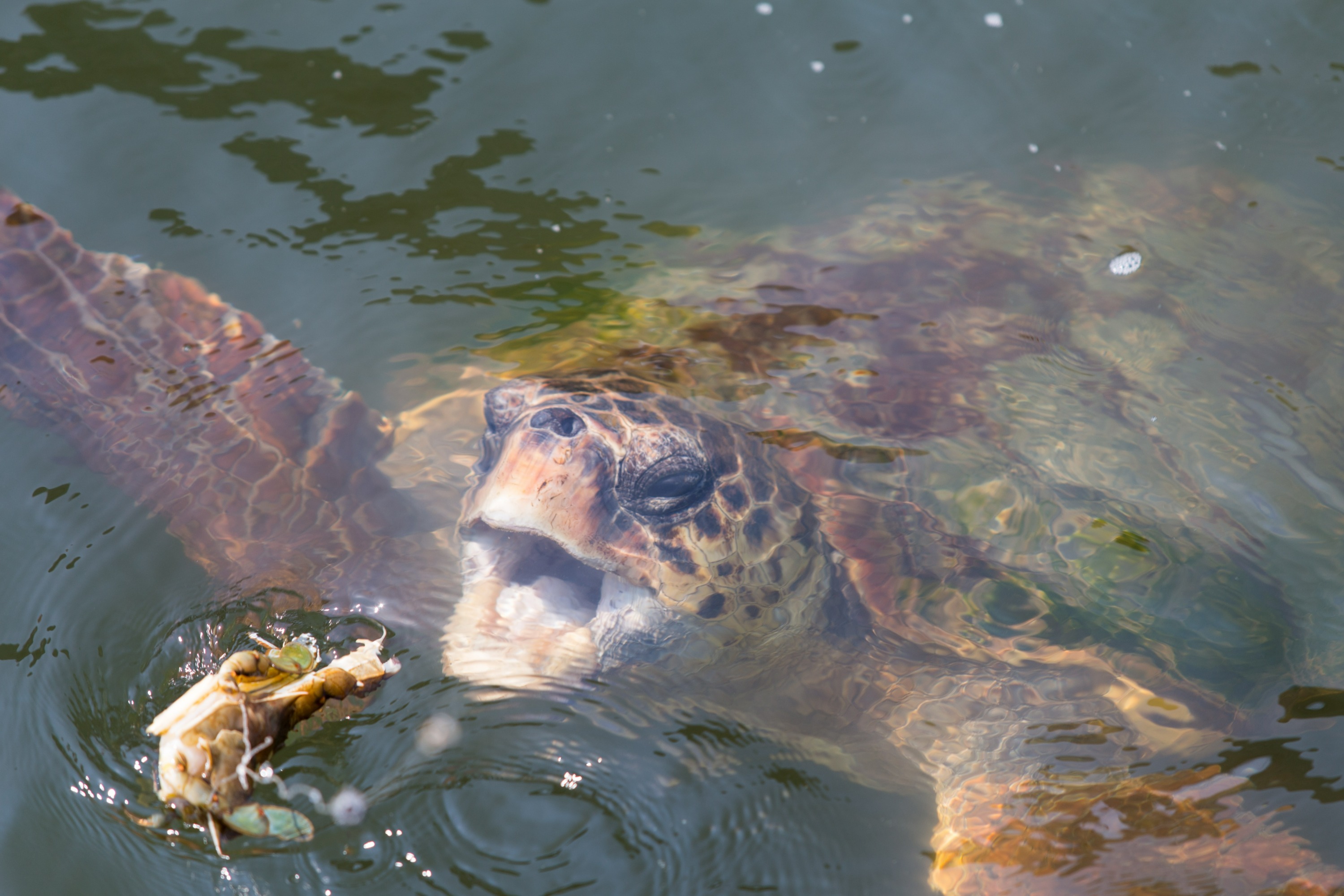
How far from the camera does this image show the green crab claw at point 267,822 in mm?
2416

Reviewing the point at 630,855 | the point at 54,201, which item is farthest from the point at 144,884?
the point at 54,201

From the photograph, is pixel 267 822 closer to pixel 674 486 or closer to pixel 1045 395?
pixel 674 486

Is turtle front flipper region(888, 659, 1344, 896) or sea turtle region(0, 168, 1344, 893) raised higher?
sea turtle region(0, 168, 1344, 893)

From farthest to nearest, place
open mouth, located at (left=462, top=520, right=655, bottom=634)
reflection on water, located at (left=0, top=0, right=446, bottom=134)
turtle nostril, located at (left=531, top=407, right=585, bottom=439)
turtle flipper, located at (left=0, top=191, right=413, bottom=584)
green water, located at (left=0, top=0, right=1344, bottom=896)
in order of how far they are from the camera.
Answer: reflection on water, located at (left=0, top=0, right=446, bottom=134)
turtle flipper, located at (left=0, top=191, right=413, bottom=584)
open mouth, located at (left=462, top=520, right=655, bottom=634)
turtle nostril, located at (left=531, top=407, right=585, bottom=439)
green water, located at (left=0, top=0, right=1344, bottom=896)

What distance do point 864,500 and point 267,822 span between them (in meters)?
2.10

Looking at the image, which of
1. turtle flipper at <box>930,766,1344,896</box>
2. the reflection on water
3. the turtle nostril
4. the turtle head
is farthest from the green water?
the turtle nostril

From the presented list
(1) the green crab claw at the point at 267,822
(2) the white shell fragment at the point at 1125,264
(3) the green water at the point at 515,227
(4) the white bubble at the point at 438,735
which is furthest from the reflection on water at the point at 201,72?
(1) the green crab claw at the point at 267,822

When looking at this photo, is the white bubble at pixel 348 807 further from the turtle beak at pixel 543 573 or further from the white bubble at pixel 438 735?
the turtle beak at pixel 543 573

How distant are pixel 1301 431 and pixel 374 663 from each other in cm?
347

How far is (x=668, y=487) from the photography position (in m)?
3.06

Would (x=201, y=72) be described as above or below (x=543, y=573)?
above

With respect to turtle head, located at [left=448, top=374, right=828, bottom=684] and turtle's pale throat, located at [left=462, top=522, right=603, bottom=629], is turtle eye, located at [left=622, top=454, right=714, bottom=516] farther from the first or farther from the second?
turtle's pale throat, located at [left=462, top=522, right=603, bottom=629]

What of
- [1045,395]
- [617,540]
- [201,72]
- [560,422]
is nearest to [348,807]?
[617,540]

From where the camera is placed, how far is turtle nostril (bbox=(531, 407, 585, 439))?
9.85ft
